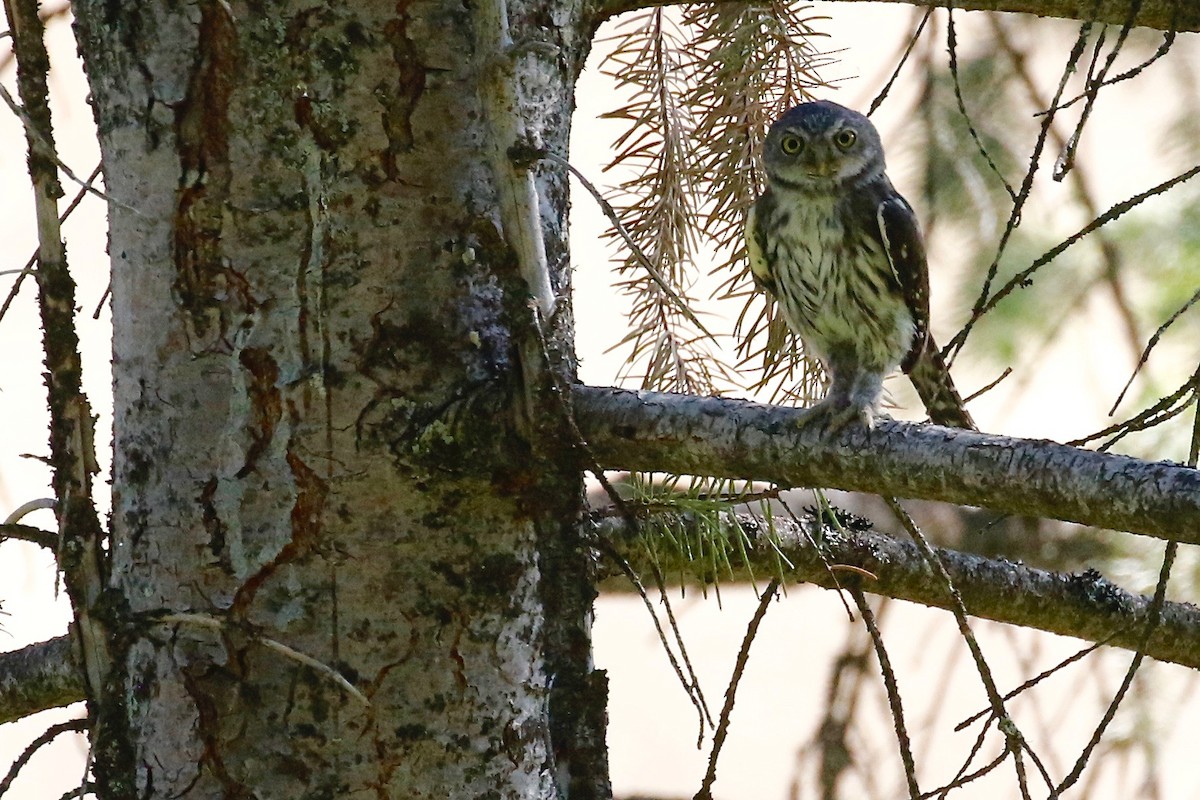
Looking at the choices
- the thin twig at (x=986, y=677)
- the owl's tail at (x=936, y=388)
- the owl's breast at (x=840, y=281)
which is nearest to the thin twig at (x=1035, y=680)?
the thin twig at (x=986, y=677)

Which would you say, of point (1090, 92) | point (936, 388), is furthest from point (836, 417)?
point (936, 388)

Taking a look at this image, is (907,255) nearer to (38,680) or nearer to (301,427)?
(301,427)

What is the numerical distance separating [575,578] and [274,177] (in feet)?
1.74

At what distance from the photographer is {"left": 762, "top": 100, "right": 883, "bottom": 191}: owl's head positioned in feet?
7.72

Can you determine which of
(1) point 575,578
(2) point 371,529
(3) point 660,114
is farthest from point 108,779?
(3) point 660,114

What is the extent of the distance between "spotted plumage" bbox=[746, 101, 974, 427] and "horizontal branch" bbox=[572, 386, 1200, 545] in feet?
3.41

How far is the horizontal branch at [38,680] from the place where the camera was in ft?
5.78

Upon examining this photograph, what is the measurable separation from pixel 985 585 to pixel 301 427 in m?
1.07

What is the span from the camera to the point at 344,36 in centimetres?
139

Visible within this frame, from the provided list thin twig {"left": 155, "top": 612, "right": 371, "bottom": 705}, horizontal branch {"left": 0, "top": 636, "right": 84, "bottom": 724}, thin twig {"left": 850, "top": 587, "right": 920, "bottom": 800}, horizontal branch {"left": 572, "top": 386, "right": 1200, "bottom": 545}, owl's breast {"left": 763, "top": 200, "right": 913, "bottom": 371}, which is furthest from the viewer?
owl's breast {"left": 763, "top": 200, "right": 913, "bottom": 371}

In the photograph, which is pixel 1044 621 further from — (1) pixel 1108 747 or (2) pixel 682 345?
(1) pixel 1108 747

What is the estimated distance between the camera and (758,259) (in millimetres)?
2529

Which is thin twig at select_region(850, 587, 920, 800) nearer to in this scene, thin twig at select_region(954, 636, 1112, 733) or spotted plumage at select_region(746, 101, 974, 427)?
A: thin twig at select_region(954, 636, 1112, 733)

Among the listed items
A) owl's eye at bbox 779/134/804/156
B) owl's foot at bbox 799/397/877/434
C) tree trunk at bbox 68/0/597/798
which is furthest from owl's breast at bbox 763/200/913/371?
tree trunk at bbox 68/0/597/798
